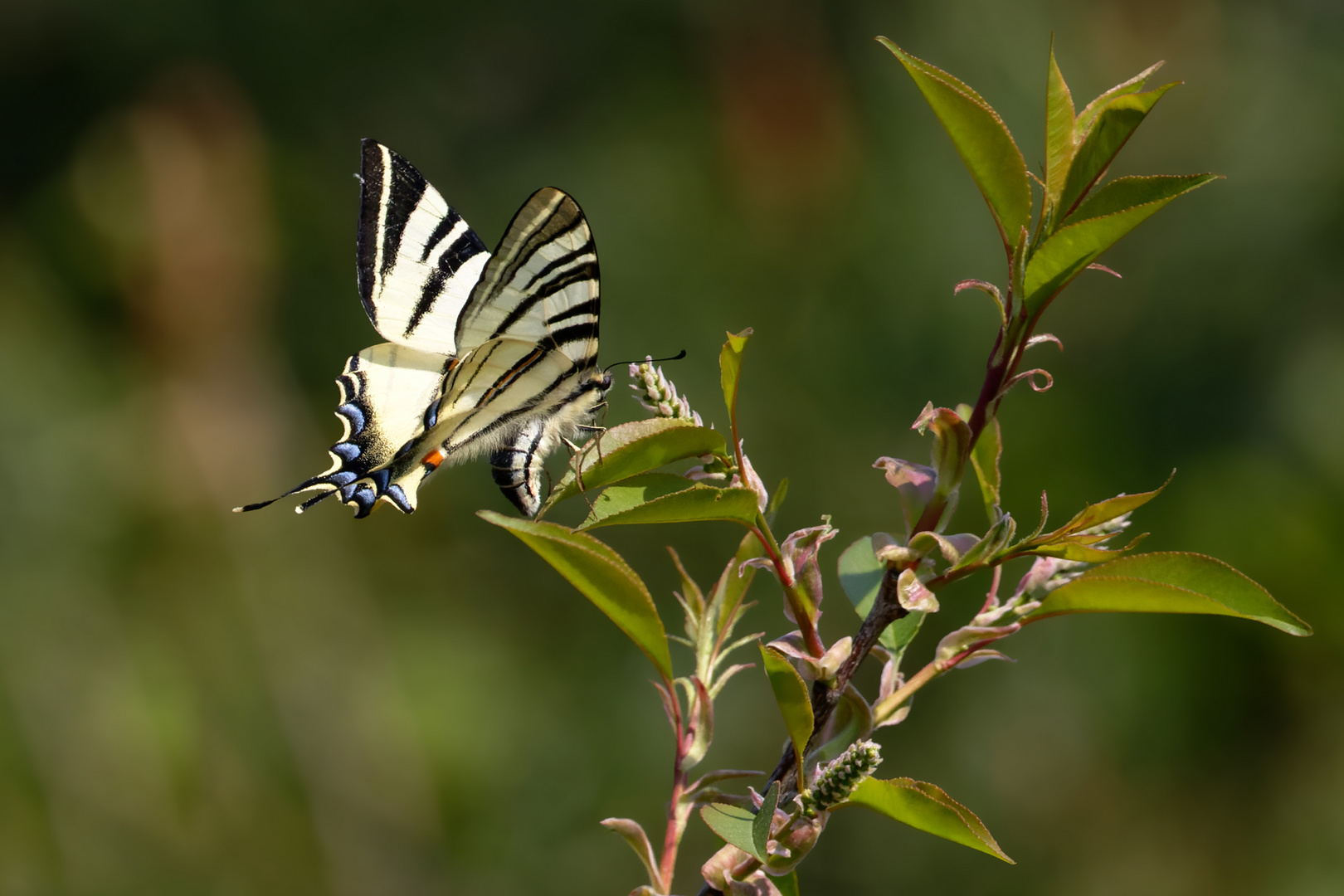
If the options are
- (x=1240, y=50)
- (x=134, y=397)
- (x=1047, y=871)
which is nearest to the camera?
(x=1047, y=871)

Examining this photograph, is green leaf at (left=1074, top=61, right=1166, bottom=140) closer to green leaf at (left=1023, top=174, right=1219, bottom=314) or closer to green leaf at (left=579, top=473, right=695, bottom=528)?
green leaf at (left=1023, top=174, right=1219, bottom=314)

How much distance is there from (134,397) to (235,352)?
35cm

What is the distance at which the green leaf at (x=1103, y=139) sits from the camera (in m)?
0.58

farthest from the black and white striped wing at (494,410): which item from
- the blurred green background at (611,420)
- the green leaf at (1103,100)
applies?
the blurred green background at (611,420)

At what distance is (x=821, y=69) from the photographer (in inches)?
136

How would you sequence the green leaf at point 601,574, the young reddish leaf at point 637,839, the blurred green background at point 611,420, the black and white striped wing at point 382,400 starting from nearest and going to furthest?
the green leaf at point 601,574, the young reddish leaf at point 637,839, the black and white striped wing at point 382,400, the blurred green background at point 611,420

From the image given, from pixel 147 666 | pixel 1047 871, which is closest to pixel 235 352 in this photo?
pixel 147 666

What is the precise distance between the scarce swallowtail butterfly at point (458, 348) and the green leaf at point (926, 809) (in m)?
0.49

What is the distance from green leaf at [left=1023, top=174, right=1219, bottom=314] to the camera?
0.58 m

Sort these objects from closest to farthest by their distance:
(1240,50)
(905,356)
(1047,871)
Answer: (1047,871) → (905,356) → (1240,50)

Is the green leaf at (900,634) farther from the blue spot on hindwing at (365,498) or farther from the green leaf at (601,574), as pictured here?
the blue spot on hindwing at (365,498)

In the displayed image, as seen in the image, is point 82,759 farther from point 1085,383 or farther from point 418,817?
point 1085,383

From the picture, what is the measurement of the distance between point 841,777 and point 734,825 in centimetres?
8

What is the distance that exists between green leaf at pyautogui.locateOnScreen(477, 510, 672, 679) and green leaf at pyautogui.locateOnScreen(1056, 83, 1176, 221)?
13.8 inches
